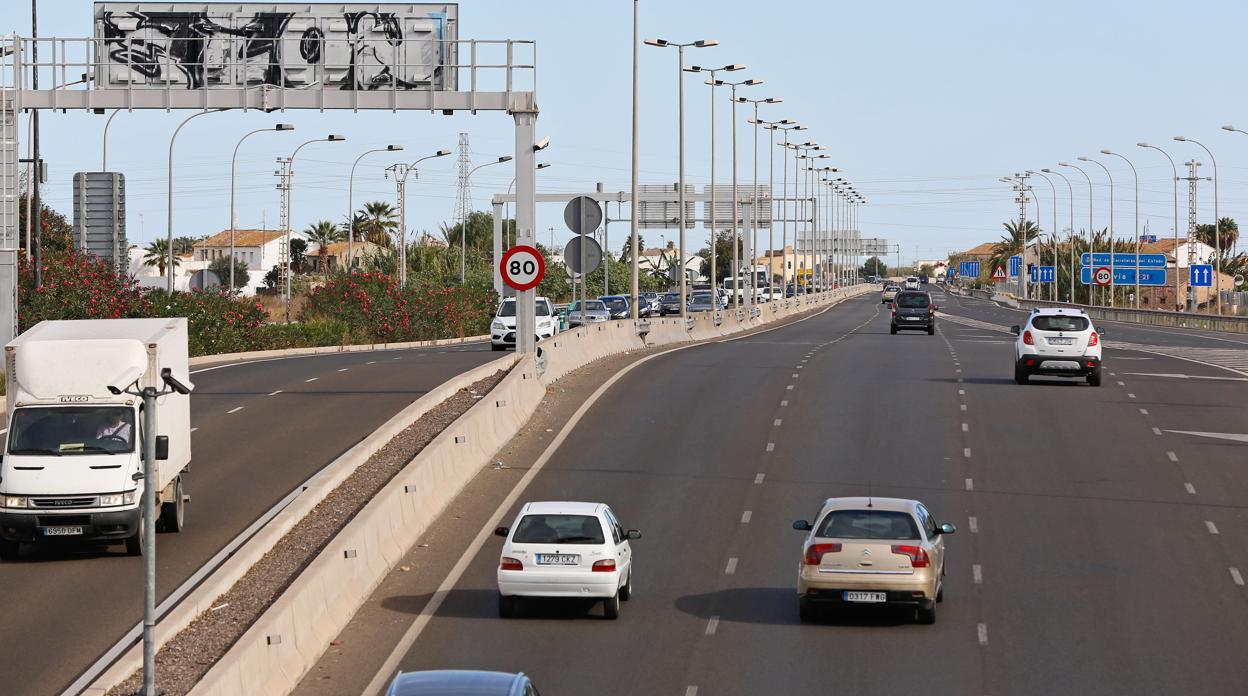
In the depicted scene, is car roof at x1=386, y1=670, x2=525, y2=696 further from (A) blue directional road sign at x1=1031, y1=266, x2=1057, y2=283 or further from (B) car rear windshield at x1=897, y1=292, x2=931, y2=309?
(A) blue directional road sign at x1=1031, y1=266, x2=1057, y2=283

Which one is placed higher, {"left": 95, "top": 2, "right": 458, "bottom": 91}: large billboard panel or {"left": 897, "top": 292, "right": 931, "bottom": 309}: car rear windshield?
{"left": 95, "top": 2, "right": 458, "bottom": 91}: large billboard panel

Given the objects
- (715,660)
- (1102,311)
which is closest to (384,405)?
(715,660)

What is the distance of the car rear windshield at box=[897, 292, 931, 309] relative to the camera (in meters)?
69.4

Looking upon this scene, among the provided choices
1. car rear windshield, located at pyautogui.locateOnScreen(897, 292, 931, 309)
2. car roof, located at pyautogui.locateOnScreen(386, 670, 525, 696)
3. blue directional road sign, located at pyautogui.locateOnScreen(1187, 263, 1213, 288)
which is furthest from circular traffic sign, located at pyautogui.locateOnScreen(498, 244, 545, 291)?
blue directional road sign, located at pyautogui.locateOnScreen(1187, 263, 1213, 288)

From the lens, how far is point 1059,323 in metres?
40.3

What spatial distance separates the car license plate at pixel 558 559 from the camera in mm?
18516

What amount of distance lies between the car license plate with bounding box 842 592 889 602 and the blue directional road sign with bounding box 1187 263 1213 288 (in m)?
79.1

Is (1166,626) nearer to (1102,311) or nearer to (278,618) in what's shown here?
(278,618)

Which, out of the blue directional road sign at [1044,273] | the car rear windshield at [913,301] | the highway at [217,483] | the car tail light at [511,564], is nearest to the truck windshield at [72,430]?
the highway at [217,483]

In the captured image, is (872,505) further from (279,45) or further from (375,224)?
(375,224)

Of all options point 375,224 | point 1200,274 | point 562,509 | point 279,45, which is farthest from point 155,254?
point 562,509

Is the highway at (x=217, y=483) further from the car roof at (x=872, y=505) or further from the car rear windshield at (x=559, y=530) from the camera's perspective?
the car roof at (x=872, y=505)

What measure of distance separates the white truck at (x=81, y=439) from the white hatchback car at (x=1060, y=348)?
78.9 ft

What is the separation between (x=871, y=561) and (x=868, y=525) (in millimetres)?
576
